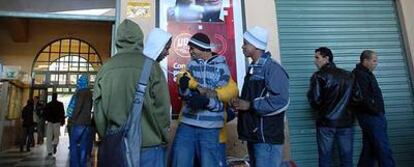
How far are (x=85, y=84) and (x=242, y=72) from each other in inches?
98.7

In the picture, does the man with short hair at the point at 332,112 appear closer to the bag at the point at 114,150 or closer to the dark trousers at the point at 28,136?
the bag at the point at 114,150

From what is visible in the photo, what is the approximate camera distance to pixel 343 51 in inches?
169

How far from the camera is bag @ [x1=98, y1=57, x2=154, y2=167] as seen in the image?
1822 mm

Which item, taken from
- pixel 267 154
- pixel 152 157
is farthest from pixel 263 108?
pixel 152 157

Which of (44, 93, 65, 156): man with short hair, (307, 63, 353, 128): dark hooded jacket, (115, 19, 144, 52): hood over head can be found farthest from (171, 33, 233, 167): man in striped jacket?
(44, 93, 65, 156): man with short hair

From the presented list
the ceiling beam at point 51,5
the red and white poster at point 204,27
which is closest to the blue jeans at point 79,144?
the ceiling beam at point 51,5

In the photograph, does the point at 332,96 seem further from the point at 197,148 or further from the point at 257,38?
the point at 197,148

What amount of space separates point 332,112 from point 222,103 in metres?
1.36

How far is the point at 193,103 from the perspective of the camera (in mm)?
2314

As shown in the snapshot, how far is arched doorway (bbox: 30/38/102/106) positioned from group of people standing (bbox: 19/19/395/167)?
10.1m

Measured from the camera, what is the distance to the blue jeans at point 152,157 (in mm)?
1961

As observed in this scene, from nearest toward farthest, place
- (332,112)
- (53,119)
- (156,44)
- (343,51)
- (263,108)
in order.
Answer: (156,44) → (263,108) → (332,112) → (343,51) → (53,119)

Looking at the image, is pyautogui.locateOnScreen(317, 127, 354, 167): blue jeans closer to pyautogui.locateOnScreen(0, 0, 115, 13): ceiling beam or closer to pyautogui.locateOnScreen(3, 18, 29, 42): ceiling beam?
pyautogui.locateOnScreen(0, 0, 115, 13): ceiling beam

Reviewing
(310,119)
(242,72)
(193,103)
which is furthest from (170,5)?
(310,119)
